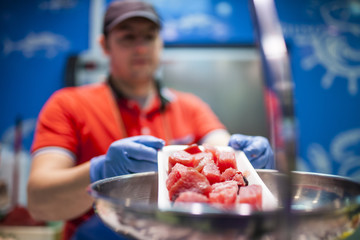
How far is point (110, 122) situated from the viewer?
1.48m

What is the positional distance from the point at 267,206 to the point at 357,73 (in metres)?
2.85

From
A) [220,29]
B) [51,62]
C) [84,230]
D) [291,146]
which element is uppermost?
[220,29]

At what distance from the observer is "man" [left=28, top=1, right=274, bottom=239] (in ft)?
3.71

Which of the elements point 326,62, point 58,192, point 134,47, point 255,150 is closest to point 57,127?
point 58,192

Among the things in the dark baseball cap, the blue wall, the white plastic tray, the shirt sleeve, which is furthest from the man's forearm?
the blue wall

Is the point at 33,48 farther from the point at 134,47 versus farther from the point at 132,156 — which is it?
the point at 132,156

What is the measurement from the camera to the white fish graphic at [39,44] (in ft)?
9.26

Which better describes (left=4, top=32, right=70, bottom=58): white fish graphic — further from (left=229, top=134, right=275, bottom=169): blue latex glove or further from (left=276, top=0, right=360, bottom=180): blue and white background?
(left=229, top=134, right=275, bottom=169): blue latex glove

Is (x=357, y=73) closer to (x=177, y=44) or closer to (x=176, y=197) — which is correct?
(x=177, y=44)

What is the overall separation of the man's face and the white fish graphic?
4.95ft

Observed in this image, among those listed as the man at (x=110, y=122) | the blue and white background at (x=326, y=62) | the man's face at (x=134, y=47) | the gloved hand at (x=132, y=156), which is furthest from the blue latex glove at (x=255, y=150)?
the blue and white background at (x=326, y=62)

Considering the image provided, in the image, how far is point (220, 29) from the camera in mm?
2848

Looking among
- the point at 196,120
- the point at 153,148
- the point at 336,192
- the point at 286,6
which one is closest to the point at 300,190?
the point at 336,192

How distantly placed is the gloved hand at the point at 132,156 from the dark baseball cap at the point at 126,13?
79cm
